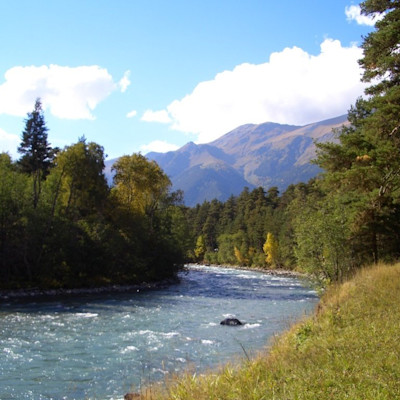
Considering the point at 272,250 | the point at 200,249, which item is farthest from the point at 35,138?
the point at 200,249

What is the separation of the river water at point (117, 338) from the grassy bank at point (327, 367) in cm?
125

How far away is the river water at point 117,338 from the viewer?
12.4 meters

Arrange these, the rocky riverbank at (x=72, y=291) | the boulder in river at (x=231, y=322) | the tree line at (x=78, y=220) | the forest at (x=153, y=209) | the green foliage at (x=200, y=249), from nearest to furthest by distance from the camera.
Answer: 1. the forest at (x=153, y=209)
2. the boulder in river at (x=231, y=322)
3. the rocky riverbank at (x=72, y=291)
4. the tree line at (x=78, y=220)
5. the green foliage at (x=200, y=249)

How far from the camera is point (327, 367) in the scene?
20.5ft

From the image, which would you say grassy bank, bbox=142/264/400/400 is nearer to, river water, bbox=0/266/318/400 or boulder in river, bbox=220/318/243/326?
river water, bbox=0/266/318/400

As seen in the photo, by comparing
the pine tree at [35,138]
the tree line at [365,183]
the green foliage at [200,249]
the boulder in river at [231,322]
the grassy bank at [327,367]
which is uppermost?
the pine tree at [35,138]

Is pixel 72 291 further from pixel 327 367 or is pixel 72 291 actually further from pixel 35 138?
pixel 327 367

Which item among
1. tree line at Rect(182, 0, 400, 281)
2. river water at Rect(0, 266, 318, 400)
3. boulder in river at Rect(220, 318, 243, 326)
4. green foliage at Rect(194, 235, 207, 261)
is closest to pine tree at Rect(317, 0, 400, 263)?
tree line at Rect(182, 0, 400, 281)

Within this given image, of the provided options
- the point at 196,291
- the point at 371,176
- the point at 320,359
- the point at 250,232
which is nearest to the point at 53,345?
the point at 320,359

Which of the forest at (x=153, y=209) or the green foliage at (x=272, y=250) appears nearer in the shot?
the forest at (x=153, y=209)

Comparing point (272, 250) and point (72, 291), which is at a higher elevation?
point (272, 250)

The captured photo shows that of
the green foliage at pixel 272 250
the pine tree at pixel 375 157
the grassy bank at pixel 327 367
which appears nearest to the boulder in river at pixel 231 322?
the pine tree at pixel 375 157

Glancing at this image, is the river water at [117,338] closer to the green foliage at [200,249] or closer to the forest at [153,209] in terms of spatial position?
the forest at [153,209]

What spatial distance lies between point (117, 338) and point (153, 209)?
3576 cm
